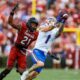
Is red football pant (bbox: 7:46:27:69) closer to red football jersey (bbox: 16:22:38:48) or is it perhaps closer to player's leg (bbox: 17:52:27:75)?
player's leg (bbox: 17:52:27:75)

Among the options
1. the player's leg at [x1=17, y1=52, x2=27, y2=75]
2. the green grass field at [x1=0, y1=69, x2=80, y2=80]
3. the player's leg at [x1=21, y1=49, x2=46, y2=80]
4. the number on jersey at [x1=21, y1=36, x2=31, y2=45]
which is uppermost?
the number on jersey at [x1=21, y1=36, x2=31, y2=45]

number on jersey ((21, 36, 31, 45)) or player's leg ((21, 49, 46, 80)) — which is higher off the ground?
number on jersey ((21, 36, 31, 45))

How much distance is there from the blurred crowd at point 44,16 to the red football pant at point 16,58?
275 inches

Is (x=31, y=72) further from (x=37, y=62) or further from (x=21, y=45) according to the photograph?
(x=21, y=45)

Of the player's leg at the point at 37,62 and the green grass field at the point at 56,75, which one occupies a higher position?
the player's leg at the point at 37,62

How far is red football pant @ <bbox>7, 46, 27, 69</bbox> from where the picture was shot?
502 inches

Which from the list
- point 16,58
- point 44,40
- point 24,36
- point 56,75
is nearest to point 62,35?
point 56,75

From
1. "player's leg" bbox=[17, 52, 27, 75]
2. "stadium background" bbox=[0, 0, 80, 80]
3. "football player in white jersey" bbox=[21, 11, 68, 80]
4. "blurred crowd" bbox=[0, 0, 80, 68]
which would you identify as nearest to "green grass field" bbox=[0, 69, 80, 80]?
"stadium background" bbox=[0, 0, 80, 80]

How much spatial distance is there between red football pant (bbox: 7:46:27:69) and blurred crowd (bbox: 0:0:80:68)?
22.9ft

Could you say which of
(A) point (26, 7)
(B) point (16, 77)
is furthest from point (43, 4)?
(B) point (16, 77)

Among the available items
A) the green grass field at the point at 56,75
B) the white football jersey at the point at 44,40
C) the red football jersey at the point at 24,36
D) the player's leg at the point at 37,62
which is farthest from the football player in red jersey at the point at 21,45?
the green grass field at the point at 56,75

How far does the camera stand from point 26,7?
21.6 metres

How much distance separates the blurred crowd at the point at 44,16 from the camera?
20188 millimetres

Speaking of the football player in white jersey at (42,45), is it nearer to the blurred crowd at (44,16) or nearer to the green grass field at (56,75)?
the green grass field at (56,75)
